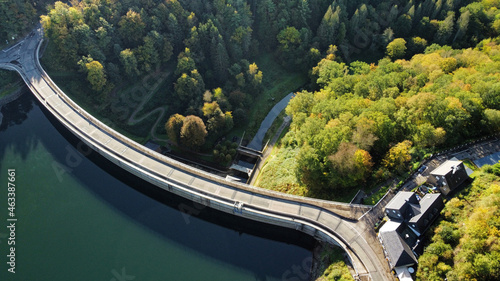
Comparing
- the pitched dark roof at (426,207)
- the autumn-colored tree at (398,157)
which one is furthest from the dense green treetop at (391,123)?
the pitched dark roof at (426,207)

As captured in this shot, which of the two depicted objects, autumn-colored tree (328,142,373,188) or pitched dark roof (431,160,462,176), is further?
autumn-colored tree (328,142,373,188)

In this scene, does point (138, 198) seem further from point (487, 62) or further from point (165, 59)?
point (487, 62)

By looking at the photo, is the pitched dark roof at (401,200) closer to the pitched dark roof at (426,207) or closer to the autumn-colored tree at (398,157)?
the pitched dark roof at (426,207)

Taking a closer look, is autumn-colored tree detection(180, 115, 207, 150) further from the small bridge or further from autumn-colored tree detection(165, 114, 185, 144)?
the small bridge

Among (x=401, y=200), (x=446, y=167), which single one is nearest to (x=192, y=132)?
(x=401, y=200)

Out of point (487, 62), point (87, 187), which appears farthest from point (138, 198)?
point (487, 62)

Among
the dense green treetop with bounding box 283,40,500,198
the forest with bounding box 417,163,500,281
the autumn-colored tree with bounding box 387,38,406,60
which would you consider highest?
the autumn-colored tree with bounding box 387,38,406,60

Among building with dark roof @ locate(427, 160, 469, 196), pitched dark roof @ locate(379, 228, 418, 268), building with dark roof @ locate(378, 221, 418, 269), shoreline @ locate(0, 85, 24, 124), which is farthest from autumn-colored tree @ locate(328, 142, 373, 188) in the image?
shoreline @ locate(0, 85, 24, 124)
